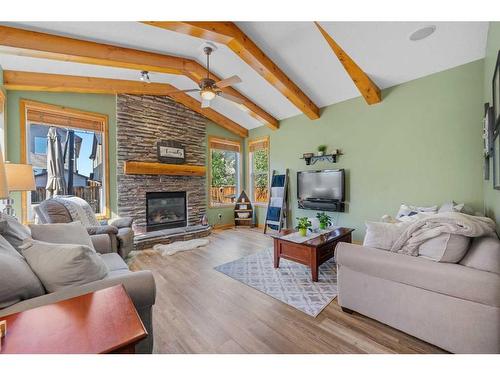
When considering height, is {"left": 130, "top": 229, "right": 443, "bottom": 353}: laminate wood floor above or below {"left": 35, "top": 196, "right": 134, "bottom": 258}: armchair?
below

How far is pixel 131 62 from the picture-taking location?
10.4 ft

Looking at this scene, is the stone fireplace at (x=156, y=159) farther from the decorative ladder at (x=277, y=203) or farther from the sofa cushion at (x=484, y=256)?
the sofa cushion at (x=484, y=256)

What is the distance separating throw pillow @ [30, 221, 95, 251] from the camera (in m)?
1.77

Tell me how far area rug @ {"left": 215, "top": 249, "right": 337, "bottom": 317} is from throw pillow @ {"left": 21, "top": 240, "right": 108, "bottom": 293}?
5.61 feet

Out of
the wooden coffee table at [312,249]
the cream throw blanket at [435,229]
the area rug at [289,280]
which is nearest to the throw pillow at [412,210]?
the wooden coffee table at [312,249]

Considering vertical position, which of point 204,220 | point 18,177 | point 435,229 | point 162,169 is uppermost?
point 162,169

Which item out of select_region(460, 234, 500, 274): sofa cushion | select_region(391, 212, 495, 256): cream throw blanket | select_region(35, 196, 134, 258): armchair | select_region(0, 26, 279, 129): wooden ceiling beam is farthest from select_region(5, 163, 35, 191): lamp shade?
select_region(460, 234, 500, 274): sofa cushion

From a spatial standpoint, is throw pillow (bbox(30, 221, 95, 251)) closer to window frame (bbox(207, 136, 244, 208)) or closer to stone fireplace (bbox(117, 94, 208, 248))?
stone fireplace (bbox(117, 94, 208, 248))

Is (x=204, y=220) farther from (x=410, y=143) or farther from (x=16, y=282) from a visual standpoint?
(x=410, y=143)

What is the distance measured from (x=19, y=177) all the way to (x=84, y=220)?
83 cm

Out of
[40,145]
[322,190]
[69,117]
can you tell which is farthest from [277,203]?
[40,145]

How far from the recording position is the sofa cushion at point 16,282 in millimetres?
982

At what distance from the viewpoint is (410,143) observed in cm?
351
